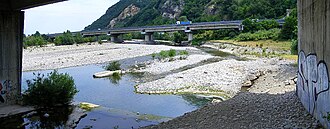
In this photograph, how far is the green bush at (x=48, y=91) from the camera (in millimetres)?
17453

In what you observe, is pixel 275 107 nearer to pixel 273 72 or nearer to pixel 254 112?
pixel 254 112

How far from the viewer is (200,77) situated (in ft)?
90.0

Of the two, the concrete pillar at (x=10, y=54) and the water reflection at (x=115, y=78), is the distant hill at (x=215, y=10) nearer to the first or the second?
the water reflection at (x=115, y=78)

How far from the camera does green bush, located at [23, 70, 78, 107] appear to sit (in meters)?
17.5

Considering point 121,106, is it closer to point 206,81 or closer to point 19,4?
point 206,81

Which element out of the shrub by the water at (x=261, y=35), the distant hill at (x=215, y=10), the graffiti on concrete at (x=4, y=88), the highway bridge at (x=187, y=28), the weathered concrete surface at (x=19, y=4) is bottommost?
the graffiti on concrete at (x=4, y=88)

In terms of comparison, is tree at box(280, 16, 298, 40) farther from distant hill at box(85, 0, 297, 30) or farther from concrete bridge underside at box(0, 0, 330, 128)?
concrete bridge underside at box(0, 0, 330, 128)

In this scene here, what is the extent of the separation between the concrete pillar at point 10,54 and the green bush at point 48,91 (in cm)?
83

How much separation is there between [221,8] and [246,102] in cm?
12184

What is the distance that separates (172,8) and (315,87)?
17362cm

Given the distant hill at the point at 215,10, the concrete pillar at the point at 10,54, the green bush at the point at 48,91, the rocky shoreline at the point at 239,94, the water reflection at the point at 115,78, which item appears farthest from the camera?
the distant hill at the point at 215,10

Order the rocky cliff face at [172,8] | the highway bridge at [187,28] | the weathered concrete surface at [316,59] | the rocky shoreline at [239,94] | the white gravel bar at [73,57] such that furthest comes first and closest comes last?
the rocky cliff face at [172,8]
the highway bridge at [187,28]
the white gravel bar at [73,57]
the rocky shoreline at [239,94]
the weathered concrete surface at [316,59]

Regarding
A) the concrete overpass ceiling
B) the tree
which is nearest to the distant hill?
the tree

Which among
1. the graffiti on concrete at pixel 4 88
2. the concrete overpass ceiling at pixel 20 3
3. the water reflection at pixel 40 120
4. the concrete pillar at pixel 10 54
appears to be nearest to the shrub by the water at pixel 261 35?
the concrete overpass ceiling at pixel 20 3
